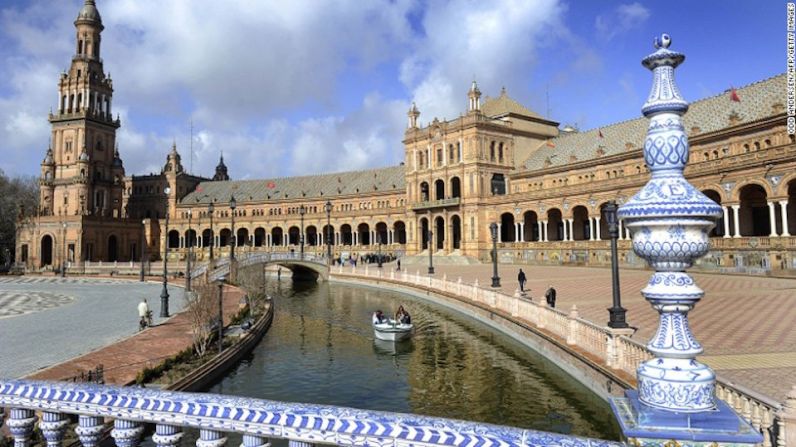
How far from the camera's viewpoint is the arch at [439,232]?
2751 inches

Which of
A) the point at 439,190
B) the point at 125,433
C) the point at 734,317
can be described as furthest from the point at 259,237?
the point at 125,433

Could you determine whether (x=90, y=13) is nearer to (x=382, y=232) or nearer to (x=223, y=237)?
(x=223, y=237)

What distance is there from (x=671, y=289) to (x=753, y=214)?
4585cm

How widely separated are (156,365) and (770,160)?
3731 centimetres

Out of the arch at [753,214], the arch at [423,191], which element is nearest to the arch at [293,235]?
the arch at [423,191]

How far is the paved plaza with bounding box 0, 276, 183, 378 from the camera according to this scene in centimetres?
1647

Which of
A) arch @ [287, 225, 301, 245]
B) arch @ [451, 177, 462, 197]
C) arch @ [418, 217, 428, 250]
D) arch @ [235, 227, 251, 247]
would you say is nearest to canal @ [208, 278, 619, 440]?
arch @ [451, 177, 462, 197]

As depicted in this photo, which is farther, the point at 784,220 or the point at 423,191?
the point at 423,191

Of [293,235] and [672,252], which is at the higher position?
[293,235]

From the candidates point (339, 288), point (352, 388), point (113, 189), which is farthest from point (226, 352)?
point (113, 189)

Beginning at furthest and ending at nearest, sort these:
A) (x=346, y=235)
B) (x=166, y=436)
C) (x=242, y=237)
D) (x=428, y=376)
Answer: (x=242, y=237)
(x=346, y=235)
(x=428, y=376)
(x=166, y=436)

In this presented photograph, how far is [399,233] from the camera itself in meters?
80.9

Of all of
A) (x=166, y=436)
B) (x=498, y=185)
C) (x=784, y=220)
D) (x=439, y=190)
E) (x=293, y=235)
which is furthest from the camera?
(x=293, y=235)

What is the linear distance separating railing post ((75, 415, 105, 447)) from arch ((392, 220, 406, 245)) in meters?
75.0
